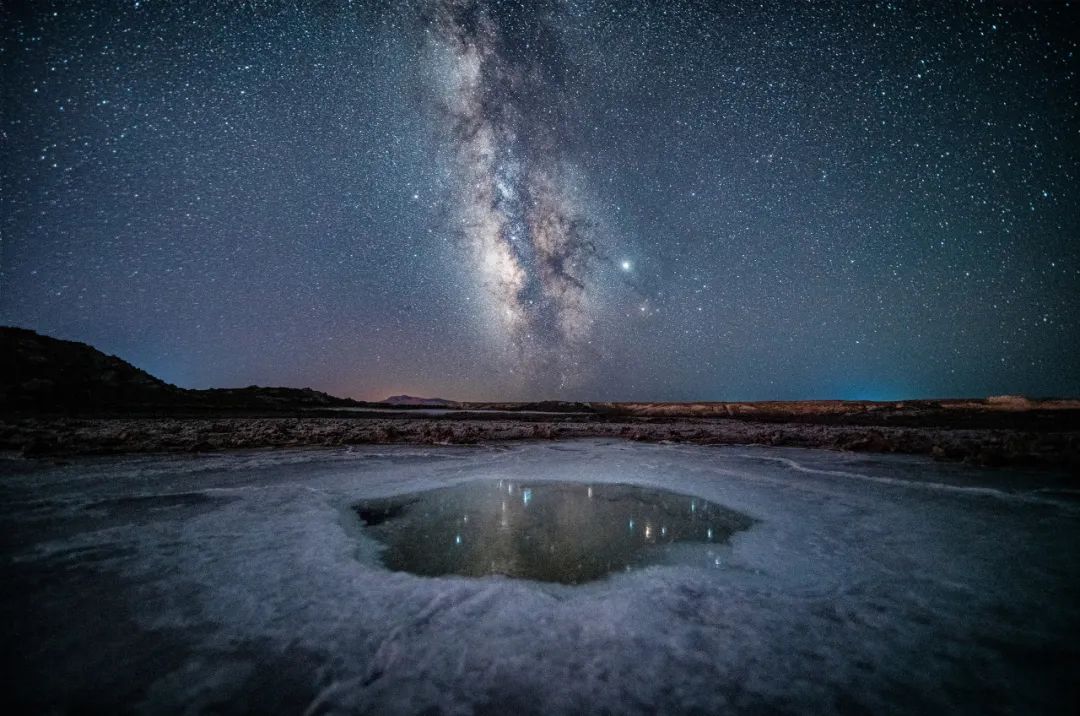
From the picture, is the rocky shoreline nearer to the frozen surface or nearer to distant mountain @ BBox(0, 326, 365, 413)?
the frozen surface

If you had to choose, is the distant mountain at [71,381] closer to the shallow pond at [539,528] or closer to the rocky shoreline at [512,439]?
the rocky shoreline at [512,439]

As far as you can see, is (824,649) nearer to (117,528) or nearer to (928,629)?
(928,629)

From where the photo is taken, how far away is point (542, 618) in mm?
3002

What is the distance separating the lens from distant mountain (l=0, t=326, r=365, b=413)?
28406 mm

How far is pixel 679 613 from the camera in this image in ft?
10.2

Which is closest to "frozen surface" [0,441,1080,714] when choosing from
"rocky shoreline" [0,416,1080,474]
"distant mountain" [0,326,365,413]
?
"rocky shoreline" [0,416,1080,474]

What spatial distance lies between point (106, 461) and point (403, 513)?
8494 mm

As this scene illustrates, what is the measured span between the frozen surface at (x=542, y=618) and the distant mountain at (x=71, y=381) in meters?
33.0

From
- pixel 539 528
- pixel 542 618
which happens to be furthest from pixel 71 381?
pixel 542 618

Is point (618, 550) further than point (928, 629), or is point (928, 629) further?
point (618, 550)

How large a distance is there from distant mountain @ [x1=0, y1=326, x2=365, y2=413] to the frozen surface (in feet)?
108

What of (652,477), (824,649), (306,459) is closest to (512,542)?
(824,649)

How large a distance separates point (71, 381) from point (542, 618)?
170 feet

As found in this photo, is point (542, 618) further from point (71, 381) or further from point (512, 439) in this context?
point (71, 381)
